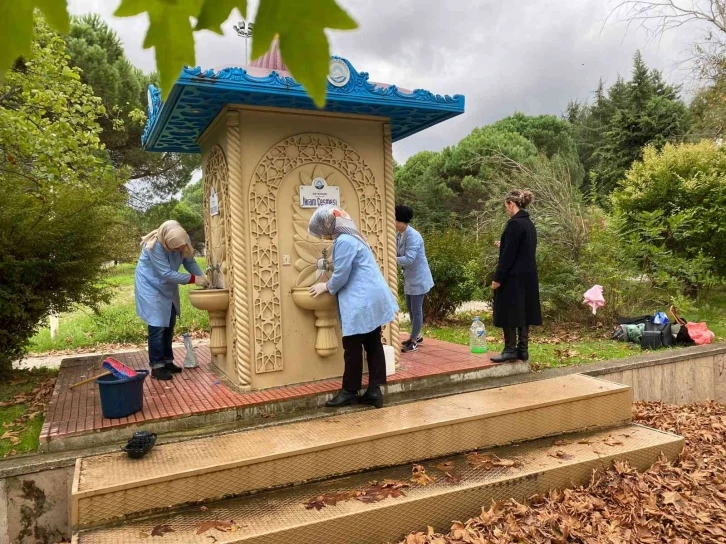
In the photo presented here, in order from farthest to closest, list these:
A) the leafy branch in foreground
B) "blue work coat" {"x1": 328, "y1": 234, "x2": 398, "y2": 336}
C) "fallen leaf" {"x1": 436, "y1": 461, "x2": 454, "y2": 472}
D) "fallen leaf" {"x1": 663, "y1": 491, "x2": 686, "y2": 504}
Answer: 1. "blue work coat" {"x1": 328, "y1": 234, "x2": 398, "y2": 336}
2. "fallen leaf" {"x1": 436, "y1": 461, "x2": 454, "y2": 472}
3. "fallen leaf" {"x1": 663, "y1": 491, "x2": 686, "y2": 504}
4. the leafy branch in foreground

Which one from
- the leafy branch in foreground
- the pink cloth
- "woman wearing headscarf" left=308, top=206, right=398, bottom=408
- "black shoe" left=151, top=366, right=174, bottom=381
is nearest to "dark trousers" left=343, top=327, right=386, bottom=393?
"woman wearing headscarf" left=308, top=206, right=398, bottom=408

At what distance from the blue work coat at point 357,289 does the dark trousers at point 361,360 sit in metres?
0.15

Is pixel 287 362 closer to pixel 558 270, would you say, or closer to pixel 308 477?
pixel 308 477

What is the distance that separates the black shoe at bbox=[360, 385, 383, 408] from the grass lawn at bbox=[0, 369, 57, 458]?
8.32 ft

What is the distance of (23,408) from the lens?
4875 mm

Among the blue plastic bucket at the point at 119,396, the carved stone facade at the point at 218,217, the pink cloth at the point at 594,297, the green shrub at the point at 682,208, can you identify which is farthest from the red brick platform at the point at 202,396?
the green shrub at the point at 682,208

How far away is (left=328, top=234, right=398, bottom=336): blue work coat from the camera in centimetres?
424

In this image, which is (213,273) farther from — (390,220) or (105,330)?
(105,330)

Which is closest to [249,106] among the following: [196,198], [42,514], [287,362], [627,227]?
[287,362]

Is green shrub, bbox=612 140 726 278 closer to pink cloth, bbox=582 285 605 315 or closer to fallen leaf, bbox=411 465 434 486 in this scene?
pink cloth, bbox=582 285 605 315

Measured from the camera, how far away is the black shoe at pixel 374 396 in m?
4.45

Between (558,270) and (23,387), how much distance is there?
7870 millimetres

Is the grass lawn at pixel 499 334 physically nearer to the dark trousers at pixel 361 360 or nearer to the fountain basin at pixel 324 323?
the dark trousers at pixel 361 360

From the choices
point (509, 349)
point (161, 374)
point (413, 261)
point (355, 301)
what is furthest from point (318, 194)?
point (509, 349)
